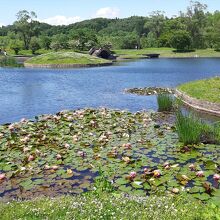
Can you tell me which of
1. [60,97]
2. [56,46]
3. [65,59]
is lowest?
[60,97]

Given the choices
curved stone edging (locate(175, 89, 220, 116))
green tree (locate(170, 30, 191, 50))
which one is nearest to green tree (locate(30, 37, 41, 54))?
green tree (locate(170, 30, 191, 50))

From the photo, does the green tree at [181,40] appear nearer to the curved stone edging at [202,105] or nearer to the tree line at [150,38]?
the tree line at [150,38]

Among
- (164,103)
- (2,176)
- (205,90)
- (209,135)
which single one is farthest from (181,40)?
(2,176)

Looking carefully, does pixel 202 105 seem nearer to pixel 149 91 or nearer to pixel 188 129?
pixel 149 91

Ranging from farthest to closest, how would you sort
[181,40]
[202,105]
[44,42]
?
[44,42] → [181,40] → [202,105]

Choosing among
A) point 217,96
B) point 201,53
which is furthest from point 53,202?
point 201,53

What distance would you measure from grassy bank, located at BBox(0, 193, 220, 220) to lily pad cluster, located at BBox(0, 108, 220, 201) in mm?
2449

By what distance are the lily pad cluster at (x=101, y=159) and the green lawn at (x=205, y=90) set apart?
28.7 ft

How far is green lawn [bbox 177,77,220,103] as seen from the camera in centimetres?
2812

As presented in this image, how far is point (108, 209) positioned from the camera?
28.3 feet

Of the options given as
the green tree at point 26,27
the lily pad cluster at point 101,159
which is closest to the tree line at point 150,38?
the green tree at point 26,27

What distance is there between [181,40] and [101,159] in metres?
127

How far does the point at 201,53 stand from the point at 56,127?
11490cm

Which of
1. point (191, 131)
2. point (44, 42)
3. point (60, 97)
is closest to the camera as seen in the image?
point (191, 131)
